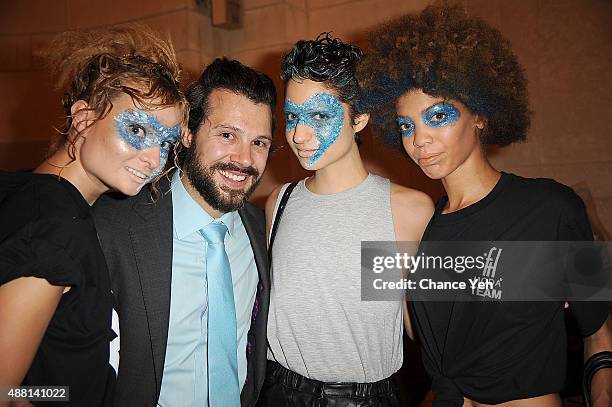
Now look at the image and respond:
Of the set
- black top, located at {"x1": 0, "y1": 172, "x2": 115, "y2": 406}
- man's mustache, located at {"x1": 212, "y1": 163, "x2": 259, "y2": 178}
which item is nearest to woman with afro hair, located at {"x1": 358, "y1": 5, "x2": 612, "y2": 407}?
man's mustache, located at {"x1": 212, "y1": 163, "x2": 259, "y2": 178}

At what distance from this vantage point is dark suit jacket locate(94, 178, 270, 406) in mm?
2041

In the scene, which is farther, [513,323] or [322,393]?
[322,393]

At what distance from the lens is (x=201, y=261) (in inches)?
93.3

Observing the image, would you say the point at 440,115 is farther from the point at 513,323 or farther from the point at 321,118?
the point at 513,323

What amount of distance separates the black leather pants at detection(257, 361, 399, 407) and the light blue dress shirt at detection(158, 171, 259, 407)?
0.24m

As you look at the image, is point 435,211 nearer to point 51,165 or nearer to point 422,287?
point 422,287

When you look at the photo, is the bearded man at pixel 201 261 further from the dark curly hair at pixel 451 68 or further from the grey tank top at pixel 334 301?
the dark curly hair at pixel 451 68

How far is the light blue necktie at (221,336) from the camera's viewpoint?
223 cm

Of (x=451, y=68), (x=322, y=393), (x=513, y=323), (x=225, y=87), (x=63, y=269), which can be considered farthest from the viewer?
(x=225, y=87)

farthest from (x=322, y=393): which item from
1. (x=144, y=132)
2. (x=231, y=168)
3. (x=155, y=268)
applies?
(x=144, y=132)

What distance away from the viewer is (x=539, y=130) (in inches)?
199

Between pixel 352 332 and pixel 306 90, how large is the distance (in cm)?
135

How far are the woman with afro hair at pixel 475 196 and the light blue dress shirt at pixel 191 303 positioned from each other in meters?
0.98

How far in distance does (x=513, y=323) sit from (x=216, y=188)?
164cm
